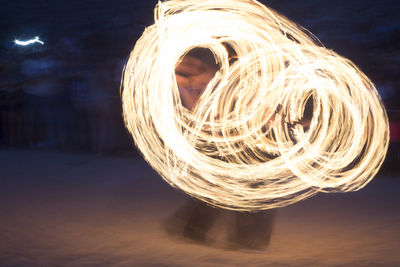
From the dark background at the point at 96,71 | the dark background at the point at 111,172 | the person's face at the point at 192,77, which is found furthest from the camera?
the dark background at the point at 96,71

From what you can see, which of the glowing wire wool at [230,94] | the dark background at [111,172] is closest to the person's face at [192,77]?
the glowing wire wool at [230,94]

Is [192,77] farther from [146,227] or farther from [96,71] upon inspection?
[96,71]

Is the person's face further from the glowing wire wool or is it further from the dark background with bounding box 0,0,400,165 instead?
the dark background with bounding box 0,0,400,165

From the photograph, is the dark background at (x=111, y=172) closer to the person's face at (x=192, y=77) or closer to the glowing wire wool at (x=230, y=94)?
the glowing wire wool at (x=230, y=94)

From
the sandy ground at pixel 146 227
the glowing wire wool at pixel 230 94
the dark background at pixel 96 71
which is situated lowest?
the sandy ground at pixel 146 227

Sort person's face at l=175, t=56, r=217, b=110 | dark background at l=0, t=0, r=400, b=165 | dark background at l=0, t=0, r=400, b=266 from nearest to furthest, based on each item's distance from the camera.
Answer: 1. dark background at l=0, t=0, r=400, b=266
2. person's face at l=175, t=56, r=217, b=110
3. dark background at l=0, t=0, r=400, b=165

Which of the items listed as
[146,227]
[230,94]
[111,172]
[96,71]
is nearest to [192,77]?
[230,94]

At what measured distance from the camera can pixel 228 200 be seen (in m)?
5.47

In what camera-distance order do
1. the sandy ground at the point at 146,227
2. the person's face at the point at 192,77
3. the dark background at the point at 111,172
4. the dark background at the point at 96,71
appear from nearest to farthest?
the sandy ground at the point at 146,227 → the dark background at the point at 111,172 → the person's face at the point at 192,77 → the dark background at the point at 96,71

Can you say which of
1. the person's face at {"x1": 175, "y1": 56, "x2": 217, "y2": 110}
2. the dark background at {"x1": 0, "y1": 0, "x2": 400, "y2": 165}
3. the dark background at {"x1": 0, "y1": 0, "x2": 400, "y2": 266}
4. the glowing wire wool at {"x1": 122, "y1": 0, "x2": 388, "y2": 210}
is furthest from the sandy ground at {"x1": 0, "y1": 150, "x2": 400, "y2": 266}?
the dark background at {"x1": 0, "y1": 0, "x2": 400, "y2": 165}

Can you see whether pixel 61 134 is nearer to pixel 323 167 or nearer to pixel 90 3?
pixel 323 167

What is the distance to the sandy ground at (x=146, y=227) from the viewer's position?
16.0ft

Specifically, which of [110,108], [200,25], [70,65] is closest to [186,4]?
[200,25]

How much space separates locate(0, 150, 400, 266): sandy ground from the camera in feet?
16.0
